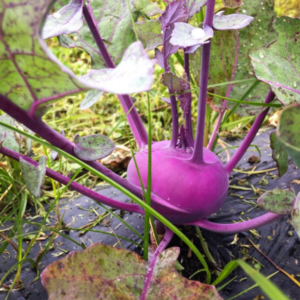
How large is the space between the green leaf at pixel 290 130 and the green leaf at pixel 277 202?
0.49 feet

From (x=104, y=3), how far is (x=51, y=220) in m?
0.50

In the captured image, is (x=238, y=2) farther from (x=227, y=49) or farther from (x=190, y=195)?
(x=190, y=195)

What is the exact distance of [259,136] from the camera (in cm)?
108

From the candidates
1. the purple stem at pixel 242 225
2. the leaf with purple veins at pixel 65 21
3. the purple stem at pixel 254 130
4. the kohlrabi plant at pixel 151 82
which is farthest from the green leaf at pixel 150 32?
the purple stem at pixel 242 225

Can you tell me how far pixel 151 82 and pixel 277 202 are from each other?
11.3 inches

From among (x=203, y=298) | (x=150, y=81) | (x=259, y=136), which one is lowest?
(x=259, y=136)

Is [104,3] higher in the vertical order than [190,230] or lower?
higher

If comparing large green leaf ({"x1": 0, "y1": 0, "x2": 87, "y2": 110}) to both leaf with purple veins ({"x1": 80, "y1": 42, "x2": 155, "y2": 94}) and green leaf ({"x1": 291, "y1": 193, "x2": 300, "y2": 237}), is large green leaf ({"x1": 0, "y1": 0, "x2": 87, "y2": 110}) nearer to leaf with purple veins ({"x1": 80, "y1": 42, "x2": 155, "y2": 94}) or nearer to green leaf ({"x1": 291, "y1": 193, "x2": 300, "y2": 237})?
leaf with purple veins ({"x1": 80, "y1": 42, "x2": 155, "y2": 94})

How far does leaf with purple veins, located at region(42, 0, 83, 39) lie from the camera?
485 mm

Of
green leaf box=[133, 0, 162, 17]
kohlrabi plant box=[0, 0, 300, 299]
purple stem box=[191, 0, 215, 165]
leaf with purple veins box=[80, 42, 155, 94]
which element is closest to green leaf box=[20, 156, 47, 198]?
kohlrabi plant box=[0, 0, 300, 299]

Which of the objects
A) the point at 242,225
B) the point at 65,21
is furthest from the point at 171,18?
the point at 242,225

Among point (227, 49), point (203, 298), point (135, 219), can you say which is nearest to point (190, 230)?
point (135, 219)

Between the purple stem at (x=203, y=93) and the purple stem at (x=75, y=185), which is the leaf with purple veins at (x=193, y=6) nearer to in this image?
the purple stem at (x=203, y=93)

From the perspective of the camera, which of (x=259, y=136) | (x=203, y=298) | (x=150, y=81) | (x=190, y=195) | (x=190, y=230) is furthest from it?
(x=259, y=136)
